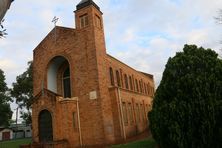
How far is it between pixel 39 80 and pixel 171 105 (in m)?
15.6

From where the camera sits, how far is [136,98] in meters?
27.0

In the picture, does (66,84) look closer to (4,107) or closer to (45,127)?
(45,127)

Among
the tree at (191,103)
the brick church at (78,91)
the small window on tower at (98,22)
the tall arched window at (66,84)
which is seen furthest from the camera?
the tall arched window at (66,84)

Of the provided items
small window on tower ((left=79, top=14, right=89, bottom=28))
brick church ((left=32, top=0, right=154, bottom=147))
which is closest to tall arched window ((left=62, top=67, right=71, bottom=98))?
brick church ((left=32, top=0, right=154, bottom=147))

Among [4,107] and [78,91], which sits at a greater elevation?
[4,107]

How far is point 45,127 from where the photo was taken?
19.1m

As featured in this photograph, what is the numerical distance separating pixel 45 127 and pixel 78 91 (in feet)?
12.5

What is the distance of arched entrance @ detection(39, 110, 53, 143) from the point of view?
18734 millimetres

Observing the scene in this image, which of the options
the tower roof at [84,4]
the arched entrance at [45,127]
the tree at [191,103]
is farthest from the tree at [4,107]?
the tree at [191,103]

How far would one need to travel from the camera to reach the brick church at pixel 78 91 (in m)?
18.1

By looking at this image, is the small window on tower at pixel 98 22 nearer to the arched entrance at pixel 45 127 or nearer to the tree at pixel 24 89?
the arched entrance at pixel 45 127

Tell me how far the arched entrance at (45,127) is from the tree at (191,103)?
11.4 metres

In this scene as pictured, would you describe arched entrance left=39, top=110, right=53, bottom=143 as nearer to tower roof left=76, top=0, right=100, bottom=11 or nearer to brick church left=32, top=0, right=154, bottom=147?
brick church left=32, top=0, right=154, bottom=147

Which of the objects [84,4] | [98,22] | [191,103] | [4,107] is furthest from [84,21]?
[4,107]
